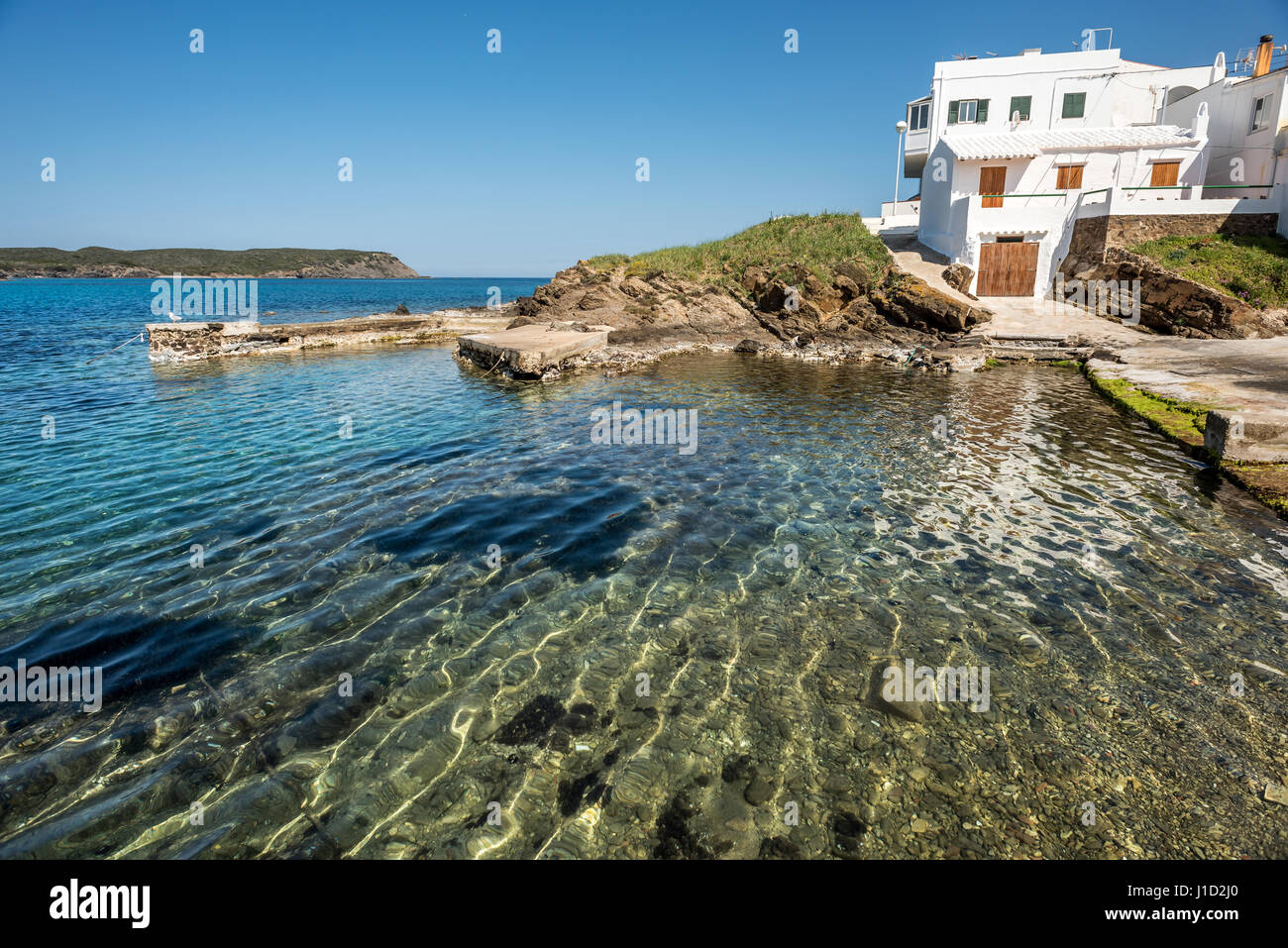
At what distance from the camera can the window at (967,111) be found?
132ft

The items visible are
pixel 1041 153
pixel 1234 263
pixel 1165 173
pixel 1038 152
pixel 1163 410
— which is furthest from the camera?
pixel 1041 153

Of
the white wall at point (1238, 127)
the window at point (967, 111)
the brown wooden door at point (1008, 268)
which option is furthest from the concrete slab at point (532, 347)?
the white wall at point (1238, 127)

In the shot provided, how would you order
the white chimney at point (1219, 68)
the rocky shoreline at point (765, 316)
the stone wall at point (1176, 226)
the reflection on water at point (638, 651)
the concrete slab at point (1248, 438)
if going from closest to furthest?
the reflection on water at point (638, 651) < the concrete slab at point (1248, 438) < the rocky shoreline at point (765, 316) < the stone wall at point (1176, 226) < the white chimney at point (1219, 68)

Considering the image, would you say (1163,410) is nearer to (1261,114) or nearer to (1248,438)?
(1248,438)

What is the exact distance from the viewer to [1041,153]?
33.5m

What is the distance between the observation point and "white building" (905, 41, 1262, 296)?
30906mm

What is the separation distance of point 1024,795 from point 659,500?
6734mm

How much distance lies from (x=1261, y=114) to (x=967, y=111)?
15.4 m

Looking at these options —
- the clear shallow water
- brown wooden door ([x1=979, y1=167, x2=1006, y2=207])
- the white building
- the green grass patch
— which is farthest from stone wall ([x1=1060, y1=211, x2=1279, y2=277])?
the clear shallow water

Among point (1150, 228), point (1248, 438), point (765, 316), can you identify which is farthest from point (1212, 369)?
point (765, 316)

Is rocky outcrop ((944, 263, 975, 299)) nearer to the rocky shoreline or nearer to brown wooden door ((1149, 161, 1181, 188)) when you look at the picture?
the rocky shoreline

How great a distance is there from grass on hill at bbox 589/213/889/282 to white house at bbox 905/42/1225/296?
5248mm

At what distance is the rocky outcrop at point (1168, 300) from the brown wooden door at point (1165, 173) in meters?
8.56

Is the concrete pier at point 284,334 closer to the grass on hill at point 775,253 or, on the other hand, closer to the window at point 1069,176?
the grass on hill at point 775,253
